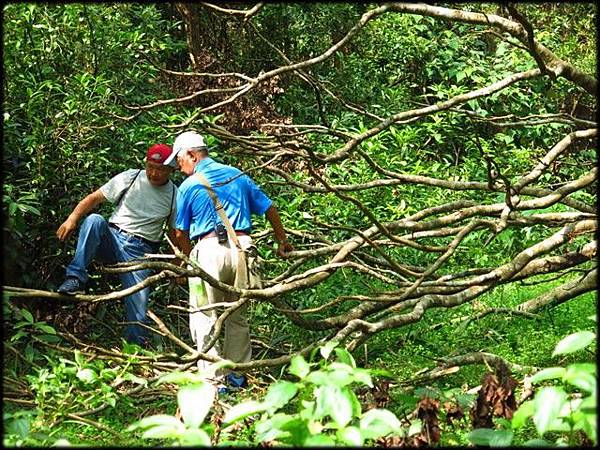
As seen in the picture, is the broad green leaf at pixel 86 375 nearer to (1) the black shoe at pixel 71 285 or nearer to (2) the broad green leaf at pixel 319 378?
(2) the broad green leaf at pixel 319 378

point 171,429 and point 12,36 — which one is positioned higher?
point 12,36

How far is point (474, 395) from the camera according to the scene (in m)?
4.36

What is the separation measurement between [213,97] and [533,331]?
5.38 meters

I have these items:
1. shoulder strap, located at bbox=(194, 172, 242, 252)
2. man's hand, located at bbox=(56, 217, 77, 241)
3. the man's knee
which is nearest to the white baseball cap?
Result: shoulder strap, located at bbox=(194, 172, 242, 252)

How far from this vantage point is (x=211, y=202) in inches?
260

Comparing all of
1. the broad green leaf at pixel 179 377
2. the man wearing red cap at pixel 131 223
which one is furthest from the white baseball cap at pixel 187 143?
the broad green leaf at pixel 179 377

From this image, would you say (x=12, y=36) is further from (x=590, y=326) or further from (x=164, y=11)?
(x=590, y=326)

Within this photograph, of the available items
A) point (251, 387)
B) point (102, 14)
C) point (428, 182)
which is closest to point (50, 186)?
point (102, 14)

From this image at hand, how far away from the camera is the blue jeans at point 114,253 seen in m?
7.18

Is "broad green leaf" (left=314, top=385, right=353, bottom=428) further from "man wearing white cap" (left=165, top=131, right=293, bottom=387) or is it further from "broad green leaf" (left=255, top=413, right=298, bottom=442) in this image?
"man wearing white cap" (left=165, top=131, right=293, bottom=387)

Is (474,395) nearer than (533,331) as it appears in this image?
Yes

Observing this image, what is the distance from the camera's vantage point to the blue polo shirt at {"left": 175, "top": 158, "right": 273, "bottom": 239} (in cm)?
663

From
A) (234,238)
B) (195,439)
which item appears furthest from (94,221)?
(195,439)

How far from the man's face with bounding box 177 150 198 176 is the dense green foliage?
0.28 metres
